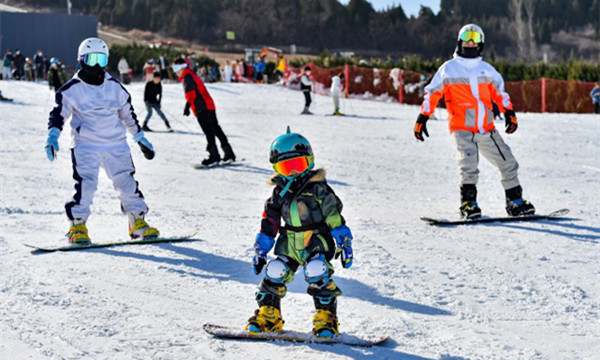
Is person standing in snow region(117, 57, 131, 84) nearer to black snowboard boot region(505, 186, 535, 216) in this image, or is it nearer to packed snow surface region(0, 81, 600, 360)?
packed snow surface region(0, 81, 600, 360)

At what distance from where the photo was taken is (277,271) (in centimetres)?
375

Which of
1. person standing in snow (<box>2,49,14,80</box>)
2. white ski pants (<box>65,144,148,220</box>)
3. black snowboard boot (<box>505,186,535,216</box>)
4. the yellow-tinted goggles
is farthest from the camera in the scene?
person standing in snow (<box>2,49,14,80</box>)

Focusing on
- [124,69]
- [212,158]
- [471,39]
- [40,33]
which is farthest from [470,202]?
[40,33]

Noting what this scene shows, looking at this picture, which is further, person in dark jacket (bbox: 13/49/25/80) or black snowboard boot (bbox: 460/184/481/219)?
person in dark jacket (bbox: 13/49/25/80)

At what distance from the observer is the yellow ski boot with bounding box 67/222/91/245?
5832mm

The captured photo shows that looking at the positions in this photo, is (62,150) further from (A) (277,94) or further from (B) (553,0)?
(B) (553,0)

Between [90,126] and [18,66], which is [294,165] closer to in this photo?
[90,126]

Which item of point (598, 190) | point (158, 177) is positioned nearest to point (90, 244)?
point (158, 177)

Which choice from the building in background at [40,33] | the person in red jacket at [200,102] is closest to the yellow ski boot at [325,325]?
the person in red jacket at [200,102]

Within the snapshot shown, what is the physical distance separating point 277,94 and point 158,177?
17.8 meters

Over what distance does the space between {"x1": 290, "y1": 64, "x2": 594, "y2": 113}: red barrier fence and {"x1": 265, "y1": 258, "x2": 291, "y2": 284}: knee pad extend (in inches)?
880

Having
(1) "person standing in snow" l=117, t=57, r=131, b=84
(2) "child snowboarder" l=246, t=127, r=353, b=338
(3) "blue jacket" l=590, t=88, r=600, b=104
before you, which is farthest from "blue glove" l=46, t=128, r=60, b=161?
(1) "person standing in snow" l=117, t=57, r=131, b=84

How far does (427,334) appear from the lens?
12.7 ft

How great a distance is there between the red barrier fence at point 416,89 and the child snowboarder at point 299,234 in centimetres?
2226
